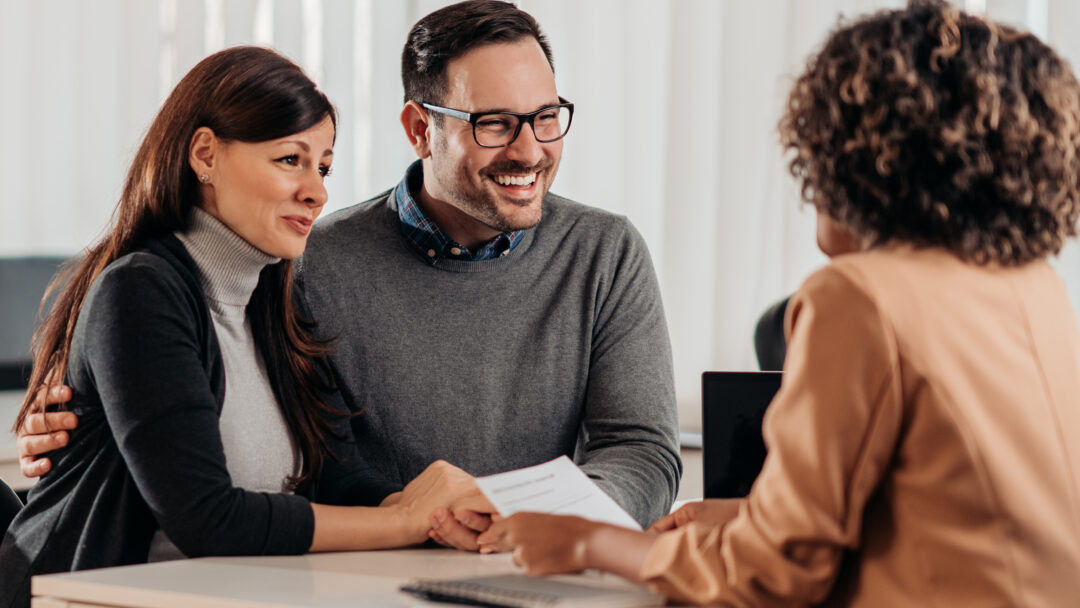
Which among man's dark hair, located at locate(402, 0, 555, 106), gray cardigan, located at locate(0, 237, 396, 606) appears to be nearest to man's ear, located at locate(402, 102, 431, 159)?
man's dark hair, located at locate(402, 0, 555, 106)

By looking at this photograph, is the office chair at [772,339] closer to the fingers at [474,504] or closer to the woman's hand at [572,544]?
the fingers at [474,504]

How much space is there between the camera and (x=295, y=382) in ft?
5.34

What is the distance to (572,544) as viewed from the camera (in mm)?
1123

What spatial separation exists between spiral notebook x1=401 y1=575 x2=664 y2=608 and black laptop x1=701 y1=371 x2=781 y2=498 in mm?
439

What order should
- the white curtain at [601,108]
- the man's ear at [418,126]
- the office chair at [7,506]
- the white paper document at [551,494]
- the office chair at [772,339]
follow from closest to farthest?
the white paper document at [551,494] < the office chair at [7,506] < the man's ear at [418,126] < the office chair at [772,339] < the white curtain at [601,108]

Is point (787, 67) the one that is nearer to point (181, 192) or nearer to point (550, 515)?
point (181, 192)

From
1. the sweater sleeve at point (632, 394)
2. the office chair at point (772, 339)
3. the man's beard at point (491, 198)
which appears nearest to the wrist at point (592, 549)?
the sweater sleeve at point (632, 394)

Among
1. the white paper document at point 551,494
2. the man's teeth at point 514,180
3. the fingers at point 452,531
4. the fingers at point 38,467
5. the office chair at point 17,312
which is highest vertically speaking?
the man's teeth at point 514,180

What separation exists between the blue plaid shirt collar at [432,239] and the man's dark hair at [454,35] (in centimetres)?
19

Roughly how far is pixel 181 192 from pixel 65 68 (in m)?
2.30

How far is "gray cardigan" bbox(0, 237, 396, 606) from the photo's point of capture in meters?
1.32

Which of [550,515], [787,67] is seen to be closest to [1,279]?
[787,67]

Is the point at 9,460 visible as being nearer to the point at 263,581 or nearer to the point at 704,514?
the point at 263,581

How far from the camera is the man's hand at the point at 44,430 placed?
1.41 meters
